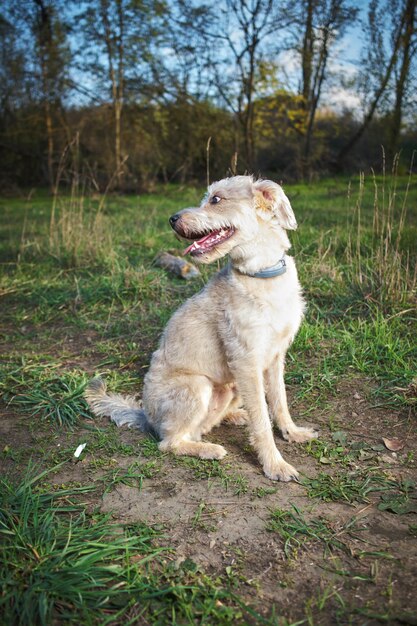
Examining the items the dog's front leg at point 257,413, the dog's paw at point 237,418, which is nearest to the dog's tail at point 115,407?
the dog's paw at point 237,418

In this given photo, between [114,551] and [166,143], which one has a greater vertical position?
[166,143]

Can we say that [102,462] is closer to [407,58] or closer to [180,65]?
[407,58]

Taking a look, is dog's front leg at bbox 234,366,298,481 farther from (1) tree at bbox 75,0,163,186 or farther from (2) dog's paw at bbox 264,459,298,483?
(1) tree at bbox 75,0,163,186

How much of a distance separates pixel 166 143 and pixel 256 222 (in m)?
17.0

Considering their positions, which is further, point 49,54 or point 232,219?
point 49,54

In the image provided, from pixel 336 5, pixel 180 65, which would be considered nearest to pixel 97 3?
pixel 180 65

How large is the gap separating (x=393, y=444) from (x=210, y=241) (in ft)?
6.47

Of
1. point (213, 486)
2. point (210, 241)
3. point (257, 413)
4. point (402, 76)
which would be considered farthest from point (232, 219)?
point (402, 76)

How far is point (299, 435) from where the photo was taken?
3.55 m

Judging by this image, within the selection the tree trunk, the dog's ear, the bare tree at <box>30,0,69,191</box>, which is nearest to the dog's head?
the dog's ear

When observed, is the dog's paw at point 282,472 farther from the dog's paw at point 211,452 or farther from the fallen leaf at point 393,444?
the fallen leaf at point 393,444

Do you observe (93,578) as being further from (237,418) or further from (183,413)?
(237,418)

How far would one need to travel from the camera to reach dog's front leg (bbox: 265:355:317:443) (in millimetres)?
3557

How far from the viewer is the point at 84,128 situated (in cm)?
1850
